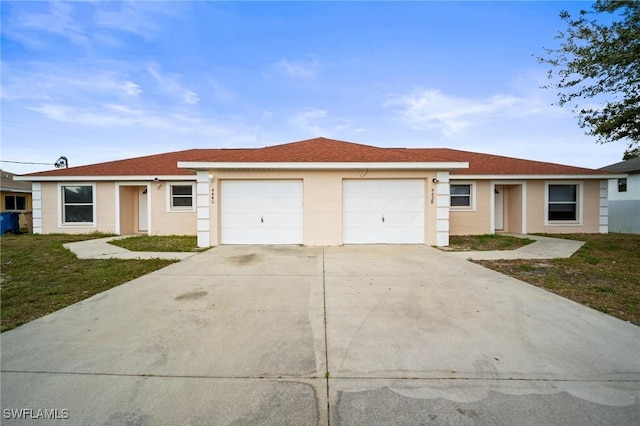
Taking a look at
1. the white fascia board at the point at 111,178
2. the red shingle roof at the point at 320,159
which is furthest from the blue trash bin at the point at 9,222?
the red shingle roof at the point at 320,159

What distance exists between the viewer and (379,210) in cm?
1005

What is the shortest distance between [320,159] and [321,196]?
1.28 m

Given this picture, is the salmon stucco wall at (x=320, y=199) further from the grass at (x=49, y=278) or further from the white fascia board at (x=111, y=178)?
the white fascia board at (x=111, y=178)

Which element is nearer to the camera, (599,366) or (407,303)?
(599,366)

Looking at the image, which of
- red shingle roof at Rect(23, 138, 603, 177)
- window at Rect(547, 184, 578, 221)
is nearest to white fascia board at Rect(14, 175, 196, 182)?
red shingle roof at Rect(23, 138, 603, 177)

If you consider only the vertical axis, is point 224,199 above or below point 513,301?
above

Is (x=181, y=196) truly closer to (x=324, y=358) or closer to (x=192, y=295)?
(x=192, y=295)

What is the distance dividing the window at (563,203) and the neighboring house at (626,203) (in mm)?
4334

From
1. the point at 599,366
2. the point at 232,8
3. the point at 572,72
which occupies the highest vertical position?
the point at 232,8

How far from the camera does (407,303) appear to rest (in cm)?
440

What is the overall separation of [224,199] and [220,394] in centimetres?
838

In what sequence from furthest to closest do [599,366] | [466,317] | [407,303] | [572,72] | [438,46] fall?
1. [438,46]
2. [572,72]
3. [407,303]
4. [466,317]
5. [599,366]

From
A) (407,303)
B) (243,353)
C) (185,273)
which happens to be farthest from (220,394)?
(185,273)

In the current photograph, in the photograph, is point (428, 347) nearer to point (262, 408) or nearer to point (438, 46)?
point (262, 408)
